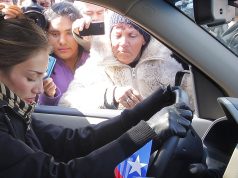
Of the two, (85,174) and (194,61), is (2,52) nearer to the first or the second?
(85,174)

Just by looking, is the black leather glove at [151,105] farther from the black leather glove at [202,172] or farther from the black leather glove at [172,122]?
the black leather glove at [202,172]

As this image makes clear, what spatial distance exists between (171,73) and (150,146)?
1105mm

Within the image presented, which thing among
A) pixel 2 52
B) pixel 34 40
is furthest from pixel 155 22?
pixel 2 52

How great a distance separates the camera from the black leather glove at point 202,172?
1.46 m

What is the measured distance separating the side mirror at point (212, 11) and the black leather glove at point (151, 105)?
40cm

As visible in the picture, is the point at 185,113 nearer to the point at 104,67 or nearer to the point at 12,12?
the point at 12,12

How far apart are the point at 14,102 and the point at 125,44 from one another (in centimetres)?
125

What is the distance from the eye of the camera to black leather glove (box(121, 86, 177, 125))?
6.34 feet

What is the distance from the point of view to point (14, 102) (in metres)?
1.63

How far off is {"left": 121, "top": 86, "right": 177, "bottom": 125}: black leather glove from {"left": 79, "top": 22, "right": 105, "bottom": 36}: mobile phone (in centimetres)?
100

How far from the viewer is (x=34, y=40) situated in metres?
1.73

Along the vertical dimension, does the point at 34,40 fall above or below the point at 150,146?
above

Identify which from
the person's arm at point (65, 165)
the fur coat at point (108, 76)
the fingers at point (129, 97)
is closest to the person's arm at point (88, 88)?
the fur coat at point (108, 76)

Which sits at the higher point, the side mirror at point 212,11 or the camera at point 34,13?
the side mirror at point 212,11
